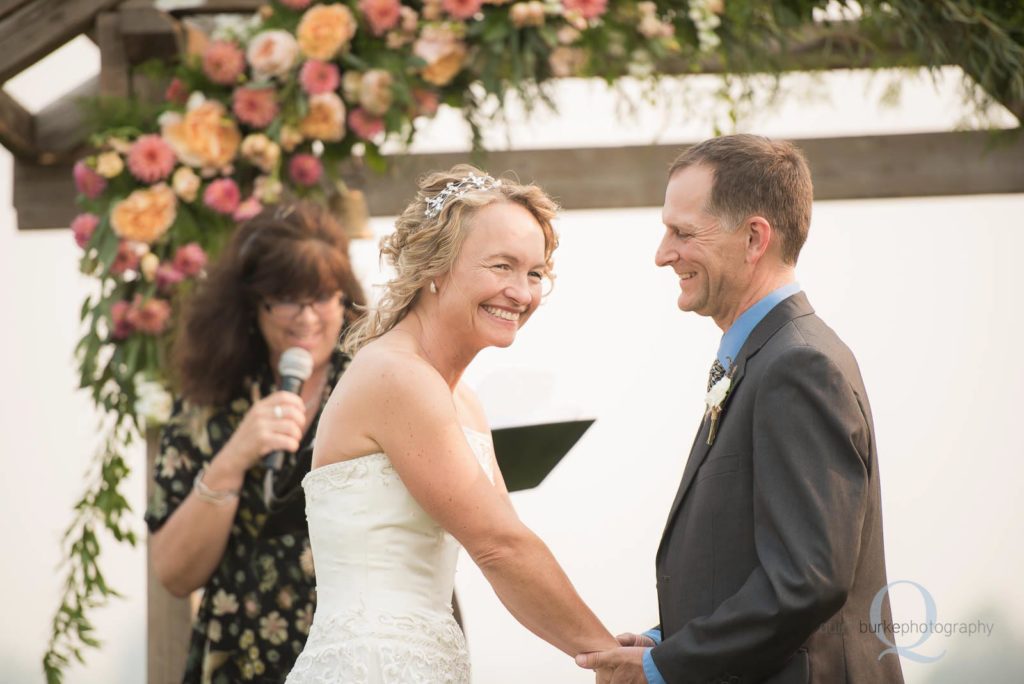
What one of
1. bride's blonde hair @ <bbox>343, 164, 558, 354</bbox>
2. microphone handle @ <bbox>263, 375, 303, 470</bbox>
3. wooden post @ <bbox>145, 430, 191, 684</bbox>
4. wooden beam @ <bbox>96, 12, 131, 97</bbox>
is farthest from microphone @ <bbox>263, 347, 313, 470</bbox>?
wooden beam @ <bbox>96, 12, 131, 97</bbox>

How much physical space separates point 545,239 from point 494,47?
1.69 meters

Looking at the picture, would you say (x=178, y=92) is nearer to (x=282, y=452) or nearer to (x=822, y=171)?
(x=282, y=452)

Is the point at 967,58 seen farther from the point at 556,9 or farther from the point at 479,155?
the point at 479,155

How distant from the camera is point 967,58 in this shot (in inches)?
181

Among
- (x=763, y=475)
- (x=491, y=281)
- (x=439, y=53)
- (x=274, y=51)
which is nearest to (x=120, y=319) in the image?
(x=274, y=51)

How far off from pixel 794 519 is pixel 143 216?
9.24ft

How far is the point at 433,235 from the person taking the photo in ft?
9.00

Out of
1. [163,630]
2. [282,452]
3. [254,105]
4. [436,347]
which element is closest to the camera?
[436,347]

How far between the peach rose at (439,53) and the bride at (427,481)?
5.45 ft

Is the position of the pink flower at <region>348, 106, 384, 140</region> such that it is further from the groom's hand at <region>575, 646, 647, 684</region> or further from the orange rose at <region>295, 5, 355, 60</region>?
the groom's hand at <region>575, 646, 647, 684</region>

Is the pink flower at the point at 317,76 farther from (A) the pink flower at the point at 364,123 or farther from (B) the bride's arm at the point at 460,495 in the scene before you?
(B) the bride's arm at the point at 460,495

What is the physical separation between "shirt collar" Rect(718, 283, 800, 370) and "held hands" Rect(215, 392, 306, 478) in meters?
1.40

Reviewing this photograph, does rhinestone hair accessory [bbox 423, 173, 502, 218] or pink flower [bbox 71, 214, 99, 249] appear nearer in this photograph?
rhinestone hair accessory [bbox 423, 173, 502, 218]

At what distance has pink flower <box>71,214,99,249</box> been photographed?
4.35 m
